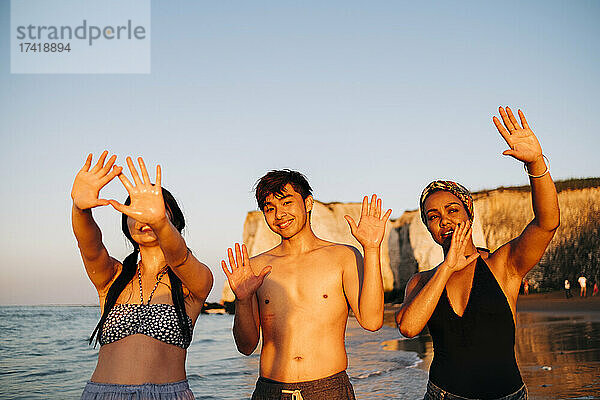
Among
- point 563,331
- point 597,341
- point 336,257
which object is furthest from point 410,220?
point 336,257

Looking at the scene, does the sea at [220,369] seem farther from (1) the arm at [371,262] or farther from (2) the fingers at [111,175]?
(2) the fingers at [111,175]

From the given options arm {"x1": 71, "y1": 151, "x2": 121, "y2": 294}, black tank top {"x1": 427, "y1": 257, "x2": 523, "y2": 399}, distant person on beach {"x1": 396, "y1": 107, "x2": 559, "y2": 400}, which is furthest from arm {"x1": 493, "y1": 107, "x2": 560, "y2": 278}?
arm {"x1": 71, "y1": 151, "x2": 121, "y2": 294}

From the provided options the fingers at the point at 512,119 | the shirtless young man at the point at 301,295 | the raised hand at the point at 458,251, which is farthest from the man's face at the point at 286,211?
the fingers at the point at 512,119

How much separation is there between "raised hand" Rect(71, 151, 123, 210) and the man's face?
120 centimetres

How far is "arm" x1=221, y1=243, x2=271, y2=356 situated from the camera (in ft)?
12.4

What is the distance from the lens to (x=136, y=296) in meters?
3.39

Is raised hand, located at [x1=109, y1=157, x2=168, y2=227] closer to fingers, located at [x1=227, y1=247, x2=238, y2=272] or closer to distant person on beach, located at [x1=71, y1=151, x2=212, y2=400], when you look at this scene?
distant person on beach, located at [x1=71, y1=151, x2=212, y2=400]

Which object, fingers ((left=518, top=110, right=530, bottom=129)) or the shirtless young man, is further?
the shirtless young man

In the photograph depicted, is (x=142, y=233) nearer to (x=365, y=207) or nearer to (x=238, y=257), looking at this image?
(x=238, y=257)

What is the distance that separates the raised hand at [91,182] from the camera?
307 centimetres

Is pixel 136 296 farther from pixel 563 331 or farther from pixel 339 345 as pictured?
pixel 563 331

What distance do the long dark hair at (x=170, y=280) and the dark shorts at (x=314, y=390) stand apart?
2.46 ft

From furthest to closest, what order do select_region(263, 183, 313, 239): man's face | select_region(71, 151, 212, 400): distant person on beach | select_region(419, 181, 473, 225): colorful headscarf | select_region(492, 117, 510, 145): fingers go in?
select_region(263, 183, 313, 239): man's face < select_region(419, 181, 473, 225): colorful headscarf < select_region(492, 117, 510, 145): fingers < select_region(71, 151, 212, 400): distant person on beach

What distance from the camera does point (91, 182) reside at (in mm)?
3096
